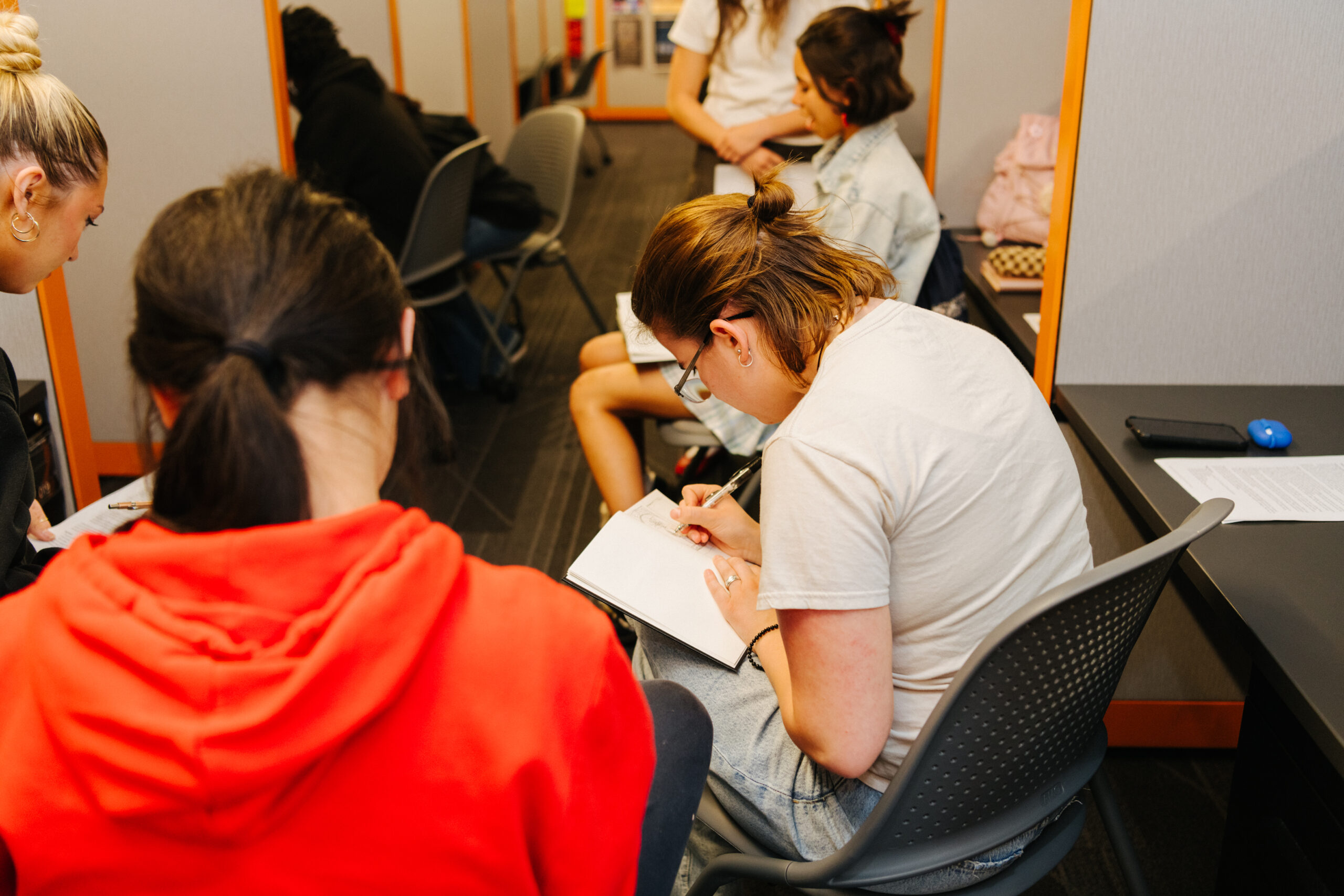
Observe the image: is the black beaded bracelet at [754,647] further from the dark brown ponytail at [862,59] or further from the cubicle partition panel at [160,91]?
the cubicle partition panel at [160,91]

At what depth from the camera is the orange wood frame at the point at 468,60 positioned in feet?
15.5

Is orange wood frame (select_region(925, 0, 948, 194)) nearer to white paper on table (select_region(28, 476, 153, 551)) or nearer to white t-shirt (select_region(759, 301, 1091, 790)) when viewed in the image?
white t-shirt (select_region(759, 301, 1091, 790))

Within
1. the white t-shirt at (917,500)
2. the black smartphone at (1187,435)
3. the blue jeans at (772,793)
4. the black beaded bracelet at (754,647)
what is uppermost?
the white t-shirt at (917,500)

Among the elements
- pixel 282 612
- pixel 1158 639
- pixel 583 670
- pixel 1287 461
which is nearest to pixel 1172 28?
pixel 1287 461

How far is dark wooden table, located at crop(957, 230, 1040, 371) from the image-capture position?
2.07 metres

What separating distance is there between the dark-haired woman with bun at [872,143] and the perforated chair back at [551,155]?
52.9 inches

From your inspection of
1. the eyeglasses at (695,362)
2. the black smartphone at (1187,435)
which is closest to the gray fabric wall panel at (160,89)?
the eyeglasses at (695,362)

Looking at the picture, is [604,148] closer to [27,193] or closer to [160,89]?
[160,89]

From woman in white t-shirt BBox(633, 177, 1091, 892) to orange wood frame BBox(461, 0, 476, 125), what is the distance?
3890 mm

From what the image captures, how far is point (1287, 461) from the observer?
57.4 inches

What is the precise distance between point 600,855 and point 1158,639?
4.80 feet

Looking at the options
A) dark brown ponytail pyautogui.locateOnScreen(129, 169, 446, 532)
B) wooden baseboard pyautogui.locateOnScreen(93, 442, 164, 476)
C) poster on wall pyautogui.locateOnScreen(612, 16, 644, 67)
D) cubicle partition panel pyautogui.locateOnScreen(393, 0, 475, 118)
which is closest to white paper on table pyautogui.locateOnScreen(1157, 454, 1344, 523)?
dark brown ponytail pyautogui.locateOnScreen(129, 169, 446, 532)

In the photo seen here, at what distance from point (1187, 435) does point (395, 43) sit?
374 cm

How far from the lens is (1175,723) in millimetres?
1896
